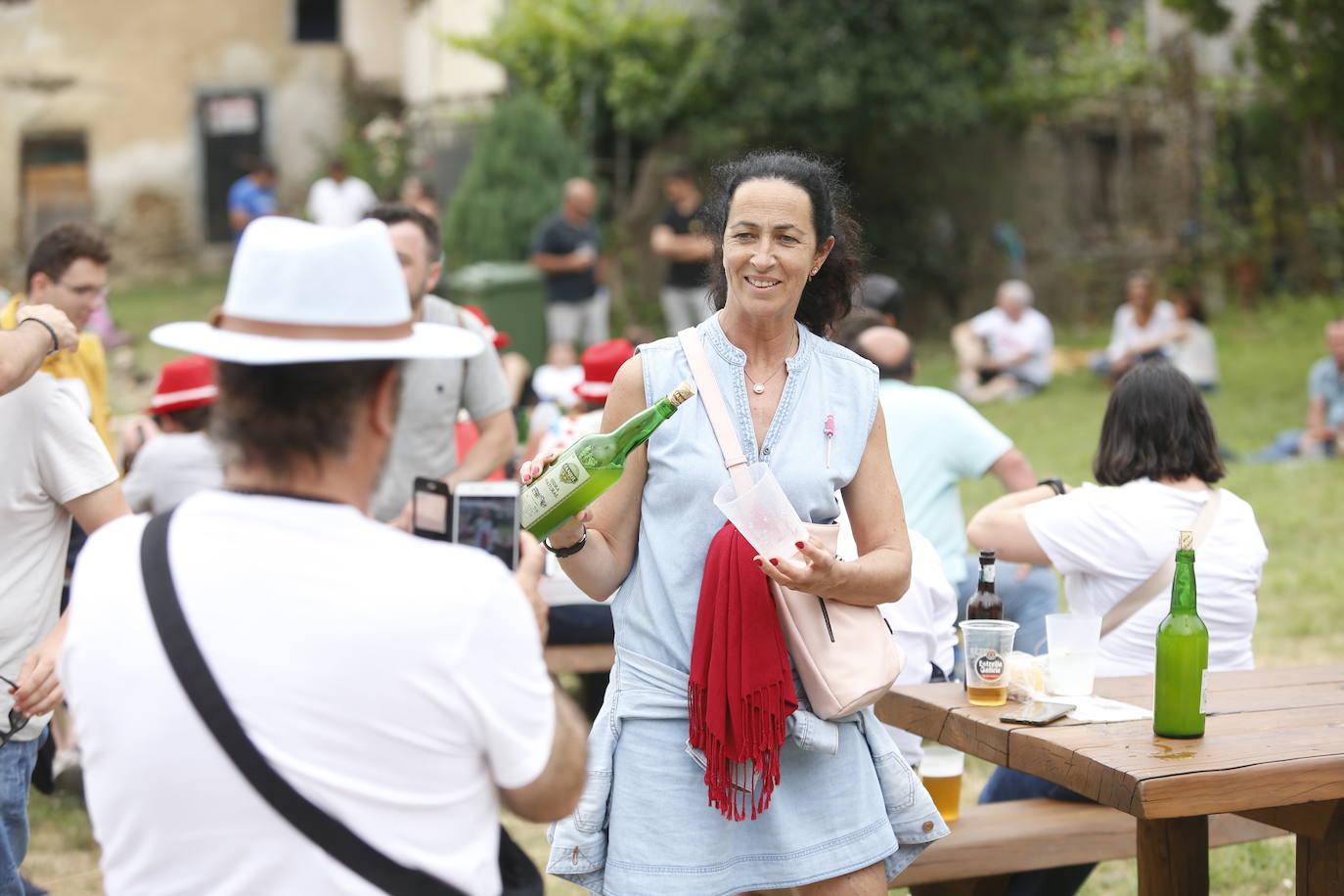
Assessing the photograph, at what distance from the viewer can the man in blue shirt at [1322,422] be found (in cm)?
1194

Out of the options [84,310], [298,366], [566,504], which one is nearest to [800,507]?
[566,504]

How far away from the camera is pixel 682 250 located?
44.5 feet

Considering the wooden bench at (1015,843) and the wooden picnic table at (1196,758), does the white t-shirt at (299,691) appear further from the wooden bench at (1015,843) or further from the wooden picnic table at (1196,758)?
the wooden bench at (1015,843)

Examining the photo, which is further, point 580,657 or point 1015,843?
point 580,657

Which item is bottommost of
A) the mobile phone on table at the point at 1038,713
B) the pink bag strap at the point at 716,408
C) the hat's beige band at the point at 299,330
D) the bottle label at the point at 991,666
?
the mobile phone on table at the point at 1038,713

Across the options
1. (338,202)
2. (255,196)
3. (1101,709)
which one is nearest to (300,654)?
(1101,709)

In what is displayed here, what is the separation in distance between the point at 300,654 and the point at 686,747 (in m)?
1.30

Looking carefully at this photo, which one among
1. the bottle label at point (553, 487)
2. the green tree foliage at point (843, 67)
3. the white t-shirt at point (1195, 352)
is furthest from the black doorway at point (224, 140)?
the bottle label at point (553, 487)

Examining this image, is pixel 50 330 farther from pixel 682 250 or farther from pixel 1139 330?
pixel 1139 330

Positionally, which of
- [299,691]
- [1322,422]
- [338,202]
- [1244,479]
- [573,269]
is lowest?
[1244,479]

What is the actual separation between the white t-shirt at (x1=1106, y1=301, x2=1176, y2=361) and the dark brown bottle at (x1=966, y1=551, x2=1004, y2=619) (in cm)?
1201

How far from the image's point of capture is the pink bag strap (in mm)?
2900

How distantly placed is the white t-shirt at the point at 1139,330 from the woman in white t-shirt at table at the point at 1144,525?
11642mm

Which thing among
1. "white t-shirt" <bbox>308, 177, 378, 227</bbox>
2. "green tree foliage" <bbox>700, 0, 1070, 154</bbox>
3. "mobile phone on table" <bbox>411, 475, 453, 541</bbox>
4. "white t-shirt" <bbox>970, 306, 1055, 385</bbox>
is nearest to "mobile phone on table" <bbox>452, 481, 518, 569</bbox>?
"mobile phone on table" <bbox>411, 475, 453, 541</bbox>
